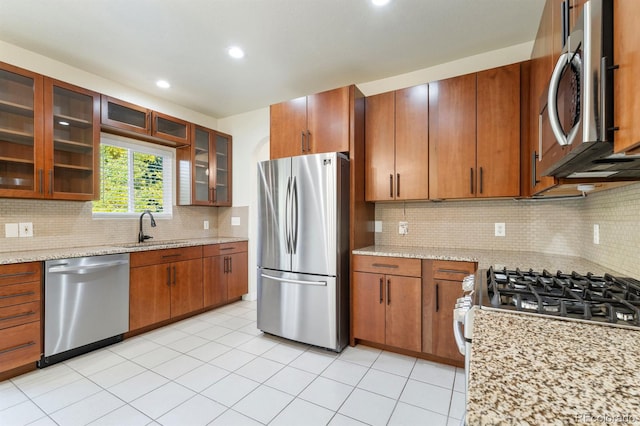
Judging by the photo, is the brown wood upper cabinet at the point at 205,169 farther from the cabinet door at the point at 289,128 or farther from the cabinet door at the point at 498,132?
the cabinet door at the point at 498,132

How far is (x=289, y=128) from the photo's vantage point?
300cm

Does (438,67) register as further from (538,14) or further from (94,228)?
(94,228)

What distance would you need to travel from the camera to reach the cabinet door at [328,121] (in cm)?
271

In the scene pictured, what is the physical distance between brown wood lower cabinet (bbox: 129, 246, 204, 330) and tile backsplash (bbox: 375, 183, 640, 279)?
218 cm

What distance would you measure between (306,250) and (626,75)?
7.41 ft

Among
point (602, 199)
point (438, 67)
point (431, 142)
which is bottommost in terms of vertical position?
point (602, 199)

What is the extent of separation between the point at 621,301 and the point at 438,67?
2613 mm

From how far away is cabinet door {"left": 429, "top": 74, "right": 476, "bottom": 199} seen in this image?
2426mm

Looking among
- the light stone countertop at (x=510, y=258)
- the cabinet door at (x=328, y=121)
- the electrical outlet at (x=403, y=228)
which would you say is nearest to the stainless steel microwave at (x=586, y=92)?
the light stone countertop at (x=510, y=258)

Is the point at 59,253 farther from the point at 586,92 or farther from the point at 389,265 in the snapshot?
the point at 586,92

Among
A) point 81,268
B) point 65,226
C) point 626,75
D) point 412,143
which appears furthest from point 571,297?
point 65,226

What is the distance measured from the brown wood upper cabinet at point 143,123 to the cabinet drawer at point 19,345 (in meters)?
1.93

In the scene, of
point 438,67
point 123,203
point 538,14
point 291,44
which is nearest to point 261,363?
point 123,203

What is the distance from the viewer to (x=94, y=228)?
308 cm
